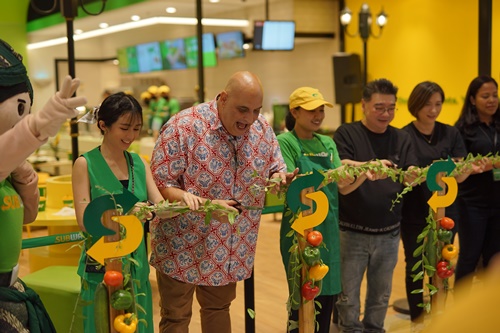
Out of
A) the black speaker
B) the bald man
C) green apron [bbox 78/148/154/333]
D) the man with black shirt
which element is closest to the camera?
green apron [bbox 78/148/154/333]

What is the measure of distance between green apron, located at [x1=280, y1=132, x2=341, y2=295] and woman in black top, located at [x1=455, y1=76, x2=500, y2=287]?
1.31m

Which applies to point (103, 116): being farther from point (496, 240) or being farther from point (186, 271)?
point (496, 240)

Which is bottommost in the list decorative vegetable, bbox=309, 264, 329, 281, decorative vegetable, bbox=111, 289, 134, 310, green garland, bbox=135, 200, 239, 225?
decorative vegetable, bbox=309, 264, 329, 281

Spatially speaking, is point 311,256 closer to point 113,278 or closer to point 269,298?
point 113,278

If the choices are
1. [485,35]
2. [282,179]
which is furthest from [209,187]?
[485,35]

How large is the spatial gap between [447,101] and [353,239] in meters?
5.81

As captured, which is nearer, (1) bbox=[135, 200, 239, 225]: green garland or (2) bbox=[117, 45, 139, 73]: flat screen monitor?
(1) bbox=[135, 200, 239, 225]: green garland

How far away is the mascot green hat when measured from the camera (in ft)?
7.81

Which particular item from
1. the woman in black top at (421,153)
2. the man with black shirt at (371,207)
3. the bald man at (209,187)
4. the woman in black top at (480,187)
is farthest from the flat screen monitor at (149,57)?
the bald man at (209,187)

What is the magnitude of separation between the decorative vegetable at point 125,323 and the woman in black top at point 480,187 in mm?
2692

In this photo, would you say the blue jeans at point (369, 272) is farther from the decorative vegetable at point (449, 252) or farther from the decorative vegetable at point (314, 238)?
the decorative vegetable at point (314, 238)

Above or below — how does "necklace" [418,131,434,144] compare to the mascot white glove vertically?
below

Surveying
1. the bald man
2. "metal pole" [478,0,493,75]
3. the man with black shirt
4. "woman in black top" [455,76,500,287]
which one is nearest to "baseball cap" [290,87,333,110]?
the man with black shirt

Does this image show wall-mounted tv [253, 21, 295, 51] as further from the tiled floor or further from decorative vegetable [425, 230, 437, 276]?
decorative vegetable [425, 230, 437, 276]
